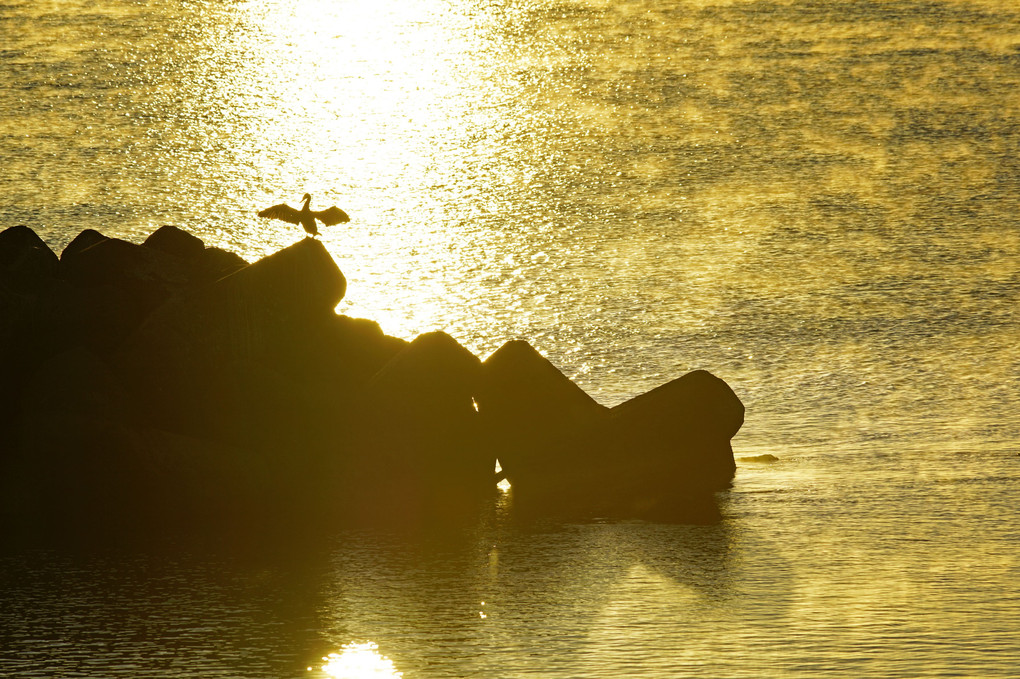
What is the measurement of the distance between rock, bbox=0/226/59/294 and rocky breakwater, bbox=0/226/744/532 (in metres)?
0.04

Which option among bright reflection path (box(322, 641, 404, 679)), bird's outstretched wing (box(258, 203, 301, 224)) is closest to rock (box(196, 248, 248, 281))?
bird's outstretched wing (box(258, 203, 301, 224))

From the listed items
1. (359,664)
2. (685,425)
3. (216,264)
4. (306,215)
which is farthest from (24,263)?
(359,664)

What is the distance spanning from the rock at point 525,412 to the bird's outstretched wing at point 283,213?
429cm

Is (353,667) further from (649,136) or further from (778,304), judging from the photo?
(649,136)

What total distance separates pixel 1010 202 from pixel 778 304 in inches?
837

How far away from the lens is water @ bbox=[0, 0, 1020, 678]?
21406 millimetres

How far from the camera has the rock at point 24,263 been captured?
96.5ft

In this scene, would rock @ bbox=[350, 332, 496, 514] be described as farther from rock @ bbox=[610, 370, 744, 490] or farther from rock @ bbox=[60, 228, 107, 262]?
rock @ bbox=[60, 228, 107, 262]

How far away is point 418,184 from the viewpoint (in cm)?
7125

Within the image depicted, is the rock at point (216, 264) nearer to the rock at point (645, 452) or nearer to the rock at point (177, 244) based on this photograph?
the rock at point (177, 244)

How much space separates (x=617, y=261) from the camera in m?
59.2

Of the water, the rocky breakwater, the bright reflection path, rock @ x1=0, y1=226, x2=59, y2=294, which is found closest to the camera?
the bright reflection path

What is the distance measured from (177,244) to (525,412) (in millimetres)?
7880

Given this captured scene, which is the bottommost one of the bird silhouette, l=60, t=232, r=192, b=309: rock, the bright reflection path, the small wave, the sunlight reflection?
the bright reflection path
